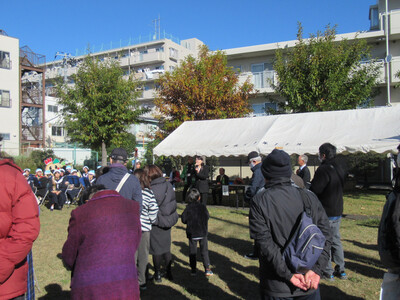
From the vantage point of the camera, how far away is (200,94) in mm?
17859

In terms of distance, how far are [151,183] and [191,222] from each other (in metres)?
0.88

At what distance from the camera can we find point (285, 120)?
1183 cm

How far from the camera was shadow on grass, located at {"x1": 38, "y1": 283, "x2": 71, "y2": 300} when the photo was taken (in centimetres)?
456

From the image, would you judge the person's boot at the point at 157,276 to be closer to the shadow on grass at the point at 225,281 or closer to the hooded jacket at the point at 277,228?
the shadow on grass at the point at 225,281

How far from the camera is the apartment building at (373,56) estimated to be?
21.4m

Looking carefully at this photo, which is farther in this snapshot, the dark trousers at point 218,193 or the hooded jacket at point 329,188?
the dark trousers at point 218,193

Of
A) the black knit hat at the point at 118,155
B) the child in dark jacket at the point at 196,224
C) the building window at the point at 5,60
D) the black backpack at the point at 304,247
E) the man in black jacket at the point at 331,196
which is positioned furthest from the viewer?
the building window at the point at 5,60

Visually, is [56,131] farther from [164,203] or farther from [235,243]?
[164,203]

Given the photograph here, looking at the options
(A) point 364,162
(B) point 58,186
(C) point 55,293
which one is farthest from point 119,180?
(A) point 364,162

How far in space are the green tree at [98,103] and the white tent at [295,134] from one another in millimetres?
4333

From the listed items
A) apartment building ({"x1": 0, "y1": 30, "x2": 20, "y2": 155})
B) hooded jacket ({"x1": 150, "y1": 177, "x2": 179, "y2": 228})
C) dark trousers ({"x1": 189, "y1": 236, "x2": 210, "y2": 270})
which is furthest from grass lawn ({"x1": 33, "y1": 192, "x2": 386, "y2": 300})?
apartment building ({"x1": 0, "y1": 30, "x2": 20, "y2": 155})

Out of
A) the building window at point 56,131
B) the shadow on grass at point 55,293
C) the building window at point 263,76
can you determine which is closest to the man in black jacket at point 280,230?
the shadow on grass at point 55,293

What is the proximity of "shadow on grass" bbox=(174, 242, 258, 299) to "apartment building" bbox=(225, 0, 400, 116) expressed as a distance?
48.5 ft

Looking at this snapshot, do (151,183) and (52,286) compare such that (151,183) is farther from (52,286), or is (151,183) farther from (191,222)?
(52,286)
